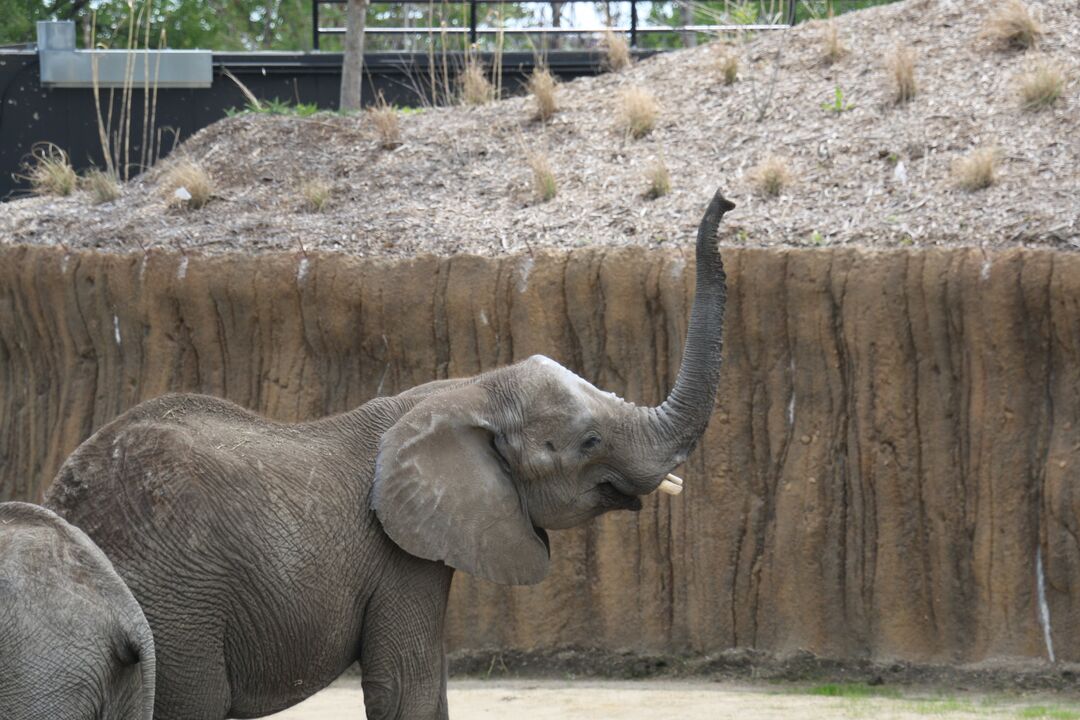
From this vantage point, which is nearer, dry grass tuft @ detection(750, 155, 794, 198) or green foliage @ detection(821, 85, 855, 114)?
dry grass tuft @ detection(750, 155, 794, 198)

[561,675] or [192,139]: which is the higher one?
[192,139]

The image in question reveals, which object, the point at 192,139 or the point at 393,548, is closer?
the point at 393,548

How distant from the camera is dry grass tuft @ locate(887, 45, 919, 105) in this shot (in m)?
13.5

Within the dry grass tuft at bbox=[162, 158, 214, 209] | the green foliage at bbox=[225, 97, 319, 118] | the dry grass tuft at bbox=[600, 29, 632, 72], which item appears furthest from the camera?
the dry grass tuft at bbox=[600, 29, 632, 72]

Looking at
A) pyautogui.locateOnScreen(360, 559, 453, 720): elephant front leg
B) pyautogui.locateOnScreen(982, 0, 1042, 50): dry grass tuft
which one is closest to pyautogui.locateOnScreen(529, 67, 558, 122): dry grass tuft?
pyautogui.locateOnScreen(982, 0, 1042, 50): dry grass tuft

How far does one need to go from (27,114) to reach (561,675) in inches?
388

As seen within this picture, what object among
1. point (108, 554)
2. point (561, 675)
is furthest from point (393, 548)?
point (561, 675)

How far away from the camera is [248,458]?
21.3 ft

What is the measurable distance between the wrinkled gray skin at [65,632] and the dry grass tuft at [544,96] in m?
9.82

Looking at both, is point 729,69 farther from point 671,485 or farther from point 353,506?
point 353,506

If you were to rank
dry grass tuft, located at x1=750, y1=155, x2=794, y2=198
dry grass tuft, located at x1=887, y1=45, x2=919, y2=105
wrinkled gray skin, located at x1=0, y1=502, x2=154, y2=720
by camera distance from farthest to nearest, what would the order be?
1. dry grass tuft, located at x1=887, y1=45, x2=919, y2=105
2. dry grass tuft, located at x1=750, y1=155, x2=794, y2=198
3. wrinkled gray skin, located at x1=0, y1=502, x2=154, y2=720

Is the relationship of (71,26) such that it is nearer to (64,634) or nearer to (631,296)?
(631,296)

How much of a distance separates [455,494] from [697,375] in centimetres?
115

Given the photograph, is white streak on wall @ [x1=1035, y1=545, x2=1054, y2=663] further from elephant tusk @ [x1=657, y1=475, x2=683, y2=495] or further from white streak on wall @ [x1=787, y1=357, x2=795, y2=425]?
elephant tusk @ [x1=657, y1=475, x2=683, y2=495]
